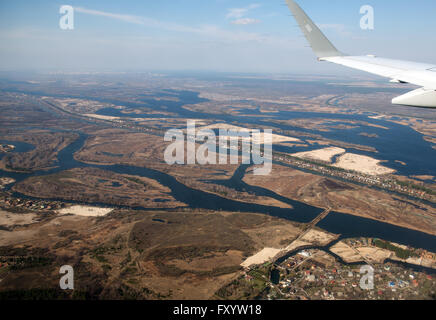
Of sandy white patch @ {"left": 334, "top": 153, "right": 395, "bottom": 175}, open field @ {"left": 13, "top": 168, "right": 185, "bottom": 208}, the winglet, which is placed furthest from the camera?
sandy white patch @ {"left": 334, "top": 153, "right": 395, "bottom": 175}

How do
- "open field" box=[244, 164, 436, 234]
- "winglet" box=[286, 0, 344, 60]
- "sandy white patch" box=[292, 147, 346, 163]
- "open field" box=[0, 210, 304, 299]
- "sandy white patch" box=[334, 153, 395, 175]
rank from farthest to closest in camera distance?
"sandy white patch" box=[292, 147, 346, 163], "sandy white patch" box=[334, 153, 395, 175], "open field" box=[244, 164, 436, 234], "open field" box=[0, 210, 304, 299], "winglet" box=[286, 0, 344, 60]

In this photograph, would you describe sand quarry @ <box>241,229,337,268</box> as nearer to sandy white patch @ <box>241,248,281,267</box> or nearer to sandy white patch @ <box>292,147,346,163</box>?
sandy white patch @ <box>241,248,281,267</box>

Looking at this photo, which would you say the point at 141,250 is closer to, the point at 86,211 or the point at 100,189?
the point at 86,211

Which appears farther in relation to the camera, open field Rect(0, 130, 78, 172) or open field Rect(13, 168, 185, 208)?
open field Rect(0, 130, 78, 172)

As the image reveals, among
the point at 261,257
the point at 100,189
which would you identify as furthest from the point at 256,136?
the point at 261,257

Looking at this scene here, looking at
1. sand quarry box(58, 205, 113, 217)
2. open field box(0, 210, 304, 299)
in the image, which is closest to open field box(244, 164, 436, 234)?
open field box(0, 210, 304, 299)

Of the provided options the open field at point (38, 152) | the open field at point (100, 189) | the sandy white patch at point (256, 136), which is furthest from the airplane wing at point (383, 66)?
the sandy white patch at point (256, 136)

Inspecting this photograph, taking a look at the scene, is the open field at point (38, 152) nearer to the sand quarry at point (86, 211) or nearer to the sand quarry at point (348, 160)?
the sand quarry at point (86, 211)
